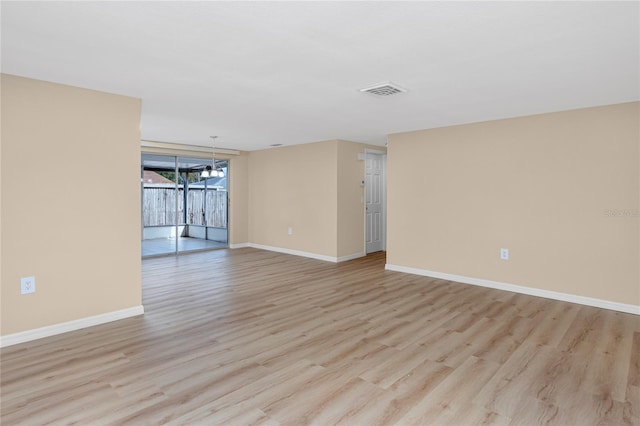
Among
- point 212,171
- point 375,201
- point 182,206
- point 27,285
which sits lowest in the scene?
point 27,285

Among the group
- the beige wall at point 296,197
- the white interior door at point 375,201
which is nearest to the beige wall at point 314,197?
the beige wall at point 296,197

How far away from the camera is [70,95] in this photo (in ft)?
10.7

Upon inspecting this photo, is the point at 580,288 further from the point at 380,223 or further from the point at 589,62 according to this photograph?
the point at 380,223

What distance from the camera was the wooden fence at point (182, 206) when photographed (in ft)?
24.5

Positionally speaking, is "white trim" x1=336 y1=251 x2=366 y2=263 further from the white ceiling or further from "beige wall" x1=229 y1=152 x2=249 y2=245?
the white ceiling

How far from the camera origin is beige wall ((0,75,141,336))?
2.99 meters

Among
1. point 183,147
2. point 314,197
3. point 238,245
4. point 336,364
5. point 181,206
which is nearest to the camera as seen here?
point 336,364

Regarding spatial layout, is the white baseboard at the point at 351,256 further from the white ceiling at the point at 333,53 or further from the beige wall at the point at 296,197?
the white ceiling at the point at 333,53

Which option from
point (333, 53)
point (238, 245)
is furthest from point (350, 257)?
point (333, 53)

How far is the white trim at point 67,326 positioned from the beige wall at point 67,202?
41 millimetres

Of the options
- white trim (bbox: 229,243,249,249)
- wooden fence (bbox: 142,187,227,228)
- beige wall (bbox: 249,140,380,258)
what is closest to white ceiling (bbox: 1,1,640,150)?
beige wall (bbox: 249,140,380,258)

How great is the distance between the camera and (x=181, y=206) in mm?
7883

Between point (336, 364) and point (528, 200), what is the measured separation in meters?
3.31

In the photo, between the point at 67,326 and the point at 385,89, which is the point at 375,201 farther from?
the point at 67,326
